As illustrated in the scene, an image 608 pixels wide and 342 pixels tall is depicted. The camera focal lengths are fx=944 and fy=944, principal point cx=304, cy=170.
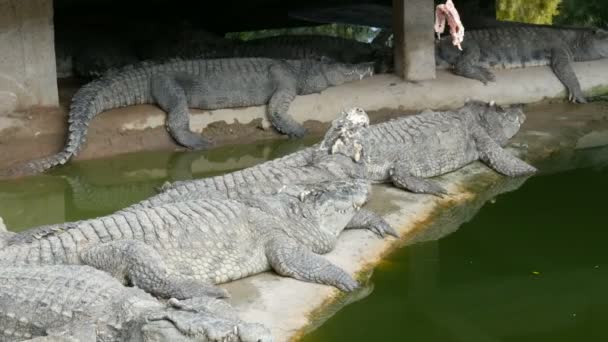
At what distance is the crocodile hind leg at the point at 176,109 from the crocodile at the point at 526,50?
3086mm

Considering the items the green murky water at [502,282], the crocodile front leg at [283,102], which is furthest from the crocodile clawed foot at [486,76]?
the green murky water at [502,282]

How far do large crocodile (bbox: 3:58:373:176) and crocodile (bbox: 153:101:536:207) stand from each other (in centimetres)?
165

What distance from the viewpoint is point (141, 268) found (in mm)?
5199

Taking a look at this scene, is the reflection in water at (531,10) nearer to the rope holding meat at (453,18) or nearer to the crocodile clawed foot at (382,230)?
the rope holding meat at (453,18)

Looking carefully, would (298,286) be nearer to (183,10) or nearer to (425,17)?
(425,17)

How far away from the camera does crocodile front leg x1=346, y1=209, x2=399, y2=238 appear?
21.2 ft

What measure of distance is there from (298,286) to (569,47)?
6.46 metres

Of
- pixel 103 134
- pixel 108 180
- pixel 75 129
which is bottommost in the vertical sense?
pixel 108 180

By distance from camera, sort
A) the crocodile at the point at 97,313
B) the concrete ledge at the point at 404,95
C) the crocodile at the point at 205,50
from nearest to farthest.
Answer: the crocodile at the point at 97,313 < the concrete ledge at the point at 404,95 < the crocodile at the point at 205,50

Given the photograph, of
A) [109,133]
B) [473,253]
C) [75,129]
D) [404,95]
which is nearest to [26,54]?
[75,129]

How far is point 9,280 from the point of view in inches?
189

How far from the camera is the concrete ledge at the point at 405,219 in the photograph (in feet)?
17.6

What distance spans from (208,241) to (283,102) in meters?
4.00

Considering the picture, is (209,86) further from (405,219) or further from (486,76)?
(405,219)
